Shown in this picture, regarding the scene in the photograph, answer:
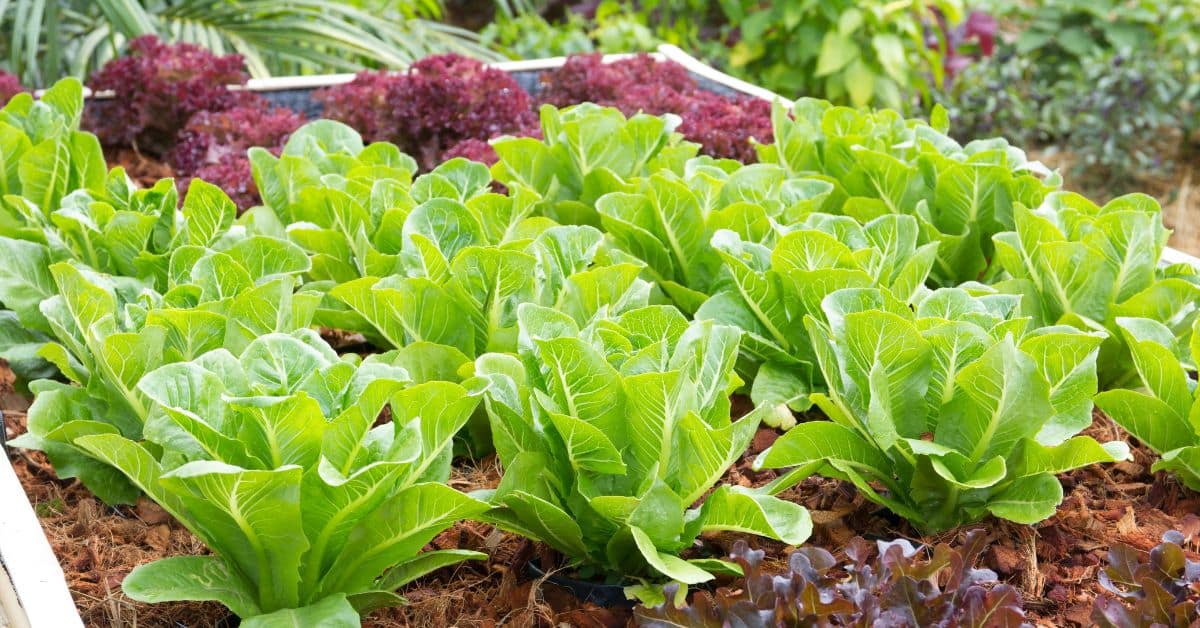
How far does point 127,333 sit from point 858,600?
1199mm

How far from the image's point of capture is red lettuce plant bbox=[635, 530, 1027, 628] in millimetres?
1534

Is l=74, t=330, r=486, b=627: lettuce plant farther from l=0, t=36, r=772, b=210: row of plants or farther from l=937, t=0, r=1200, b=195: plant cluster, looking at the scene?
l=937, t=0, r=1200, b=195: plant cluster

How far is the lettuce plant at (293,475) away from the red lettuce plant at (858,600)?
364 millimetres

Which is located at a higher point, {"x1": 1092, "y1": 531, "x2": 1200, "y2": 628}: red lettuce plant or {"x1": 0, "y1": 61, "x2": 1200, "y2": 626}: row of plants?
{"x1": 0, "y1": 61, "x2": 1200, "y2": 626}: row of plants

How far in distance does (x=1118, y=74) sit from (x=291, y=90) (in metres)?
4.36

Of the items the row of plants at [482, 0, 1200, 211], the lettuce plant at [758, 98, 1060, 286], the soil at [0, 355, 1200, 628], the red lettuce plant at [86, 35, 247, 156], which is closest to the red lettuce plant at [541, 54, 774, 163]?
the lettuce plant at [758, 98, 1060, 286]

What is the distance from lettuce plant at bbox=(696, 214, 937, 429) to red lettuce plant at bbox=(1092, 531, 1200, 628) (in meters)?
0.65

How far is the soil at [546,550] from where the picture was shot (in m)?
1.85

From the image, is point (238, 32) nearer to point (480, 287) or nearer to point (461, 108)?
point (461, 108)

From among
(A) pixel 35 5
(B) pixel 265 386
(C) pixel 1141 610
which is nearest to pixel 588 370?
(B) pixel 265 386

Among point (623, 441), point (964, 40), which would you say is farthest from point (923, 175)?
point (964, 40)

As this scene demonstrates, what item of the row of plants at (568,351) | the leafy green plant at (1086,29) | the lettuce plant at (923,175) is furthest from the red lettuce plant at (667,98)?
the leafy green plant at (1086,29)

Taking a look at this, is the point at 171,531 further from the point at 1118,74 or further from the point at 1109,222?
the point at 1118,74

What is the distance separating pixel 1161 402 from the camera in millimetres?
2055
